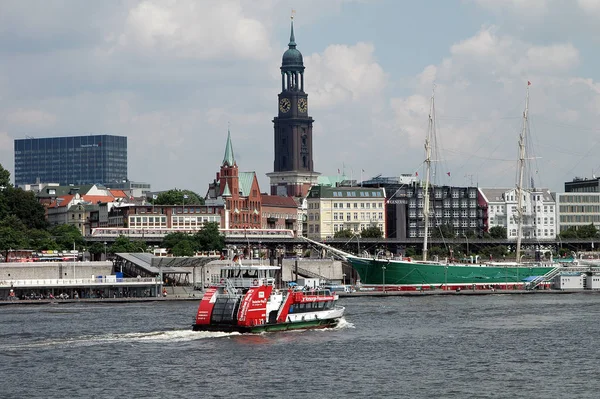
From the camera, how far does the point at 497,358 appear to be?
278 feet

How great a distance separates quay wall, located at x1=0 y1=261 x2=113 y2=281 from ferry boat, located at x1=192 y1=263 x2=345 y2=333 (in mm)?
72782

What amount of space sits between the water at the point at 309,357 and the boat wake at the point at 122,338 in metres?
0.09

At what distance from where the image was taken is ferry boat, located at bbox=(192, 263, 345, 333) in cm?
9262

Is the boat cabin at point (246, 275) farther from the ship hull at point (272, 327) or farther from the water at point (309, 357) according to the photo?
the water at point (309, 357)

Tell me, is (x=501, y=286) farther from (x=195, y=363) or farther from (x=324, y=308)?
(x=195, y=363)

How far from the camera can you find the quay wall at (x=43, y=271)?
544 feet

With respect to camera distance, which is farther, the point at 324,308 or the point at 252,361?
the point at 324,308

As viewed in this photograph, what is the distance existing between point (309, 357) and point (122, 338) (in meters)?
16.2

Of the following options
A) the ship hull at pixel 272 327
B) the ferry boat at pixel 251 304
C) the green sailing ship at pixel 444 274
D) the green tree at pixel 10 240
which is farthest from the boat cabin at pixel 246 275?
the green tree at pixel 10 240

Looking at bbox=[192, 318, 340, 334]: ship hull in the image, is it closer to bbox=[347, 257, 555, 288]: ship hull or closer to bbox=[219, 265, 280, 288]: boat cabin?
bbox=[219, 265, 280, 288]: boat cabin

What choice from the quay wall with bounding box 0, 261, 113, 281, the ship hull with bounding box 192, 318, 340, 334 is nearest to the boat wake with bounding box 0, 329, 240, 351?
the ship hull with bounding box 192, 318, 340, 334

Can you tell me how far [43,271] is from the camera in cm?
16600

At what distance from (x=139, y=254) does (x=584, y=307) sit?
68.5m

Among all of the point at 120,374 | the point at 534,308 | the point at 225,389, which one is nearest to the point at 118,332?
the point at 120,374
